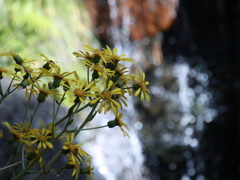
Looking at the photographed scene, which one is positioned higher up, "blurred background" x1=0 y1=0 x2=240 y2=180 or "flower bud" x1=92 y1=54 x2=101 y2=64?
"blurred background" x1=0 y1=0 x2=240 y2=180

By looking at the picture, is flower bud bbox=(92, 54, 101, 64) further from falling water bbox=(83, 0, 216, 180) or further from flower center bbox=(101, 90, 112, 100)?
falling water bbox=(83, 0, 216, 180)

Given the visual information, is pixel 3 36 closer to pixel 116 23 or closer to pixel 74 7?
pixel 74 7

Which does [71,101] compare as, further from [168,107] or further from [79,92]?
[168,107]

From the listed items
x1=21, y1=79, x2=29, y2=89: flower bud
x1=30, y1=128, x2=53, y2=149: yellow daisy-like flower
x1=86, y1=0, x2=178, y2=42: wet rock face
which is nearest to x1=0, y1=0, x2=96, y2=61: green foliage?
x1=86, y1=0, x2=178, y2=42: wet rock face

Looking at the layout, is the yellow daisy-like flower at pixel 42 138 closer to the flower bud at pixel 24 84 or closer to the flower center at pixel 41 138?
the flower center at pixel 41 138

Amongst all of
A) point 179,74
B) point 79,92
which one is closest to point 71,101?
point 79,92

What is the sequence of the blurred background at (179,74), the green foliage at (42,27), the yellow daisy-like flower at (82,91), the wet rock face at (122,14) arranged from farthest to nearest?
1. the wet rock face at (122,14)
2. the blurred background at (179,74)
3. the green foliage at (42,27)
4. the yellow daisy-like flower at (82,91)

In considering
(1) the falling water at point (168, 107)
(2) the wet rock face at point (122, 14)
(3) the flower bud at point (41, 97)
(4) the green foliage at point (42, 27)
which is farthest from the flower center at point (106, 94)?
(2) the wet rock face at point (122, 14)

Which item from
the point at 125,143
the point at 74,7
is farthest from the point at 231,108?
the point at 74,7
